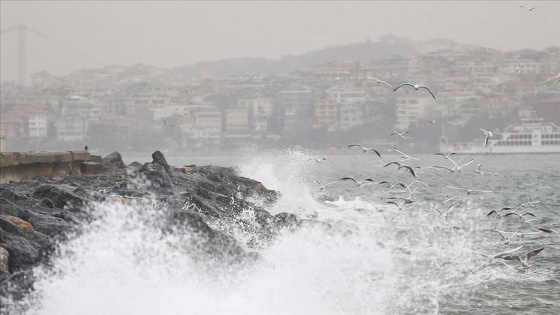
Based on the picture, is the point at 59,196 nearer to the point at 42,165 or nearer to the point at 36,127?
the point at 42,165

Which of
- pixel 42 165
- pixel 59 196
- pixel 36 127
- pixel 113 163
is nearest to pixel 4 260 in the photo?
pixel 59 196

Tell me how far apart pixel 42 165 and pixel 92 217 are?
691 centimetres

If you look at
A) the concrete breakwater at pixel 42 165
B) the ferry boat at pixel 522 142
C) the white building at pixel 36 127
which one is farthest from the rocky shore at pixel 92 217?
the white building at pixel 36 127

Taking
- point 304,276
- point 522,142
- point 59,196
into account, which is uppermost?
point 59,196

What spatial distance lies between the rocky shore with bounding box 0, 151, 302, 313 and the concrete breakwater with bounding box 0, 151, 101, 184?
51 centimetres

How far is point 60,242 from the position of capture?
26.0ft

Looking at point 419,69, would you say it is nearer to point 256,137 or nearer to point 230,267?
point 256,137

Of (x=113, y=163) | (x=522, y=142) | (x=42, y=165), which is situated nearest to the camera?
(x=42, y=165)

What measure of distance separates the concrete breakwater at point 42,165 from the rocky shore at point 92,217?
512 mm

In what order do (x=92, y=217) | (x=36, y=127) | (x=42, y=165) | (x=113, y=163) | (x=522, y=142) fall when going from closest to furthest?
(x=92, y=217) < (x=42, y=165) < (x=113, y=163) < (x=522, y=142) < (x=36, y=127)

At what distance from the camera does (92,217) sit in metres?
9.24

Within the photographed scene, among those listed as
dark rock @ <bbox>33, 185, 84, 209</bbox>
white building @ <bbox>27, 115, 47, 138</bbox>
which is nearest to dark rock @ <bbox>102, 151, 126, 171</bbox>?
dark rock @ <bbox>33, 185, 84, 209</bbox>

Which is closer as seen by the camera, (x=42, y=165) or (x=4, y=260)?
(x=4, y=260)

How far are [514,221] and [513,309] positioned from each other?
9081 millimetres
